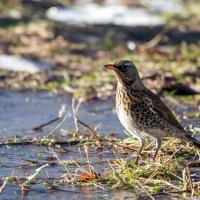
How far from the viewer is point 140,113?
860 centimetres

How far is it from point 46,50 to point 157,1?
879 cm

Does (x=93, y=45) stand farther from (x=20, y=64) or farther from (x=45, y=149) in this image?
(x=45, y=149)

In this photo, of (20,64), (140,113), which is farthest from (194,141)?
(20,64)

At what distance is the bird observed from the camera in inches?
336

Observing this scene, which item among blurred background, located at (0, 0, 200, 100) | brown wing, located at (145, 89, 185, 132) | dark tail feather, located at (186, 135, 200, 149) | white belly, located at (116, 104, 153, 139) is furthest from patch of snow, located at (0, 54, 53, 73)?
dark tail feather, located at (186, 135, 200, 149)

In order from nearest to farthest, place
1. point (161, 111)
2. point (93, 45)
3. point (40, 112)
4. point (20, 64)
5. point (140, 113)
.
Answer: point (140, 113)
point (161, 111)
point (40, 112)
point (20, 64)
point (93, 45)

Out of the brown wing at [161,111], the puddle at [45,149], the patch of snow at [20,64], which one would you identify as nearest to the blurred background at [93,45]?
the patch of snow at [20,64]

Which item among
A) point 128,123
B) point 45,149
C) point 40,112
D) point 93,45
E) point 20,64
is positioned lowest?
point 45,149

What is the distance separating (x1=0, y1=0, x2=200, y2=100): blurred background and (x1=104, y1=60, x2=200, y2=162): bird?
12.3 ft

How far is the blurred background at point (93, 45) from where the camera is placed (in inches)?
530

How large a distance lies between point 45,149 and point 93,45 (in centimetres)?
781

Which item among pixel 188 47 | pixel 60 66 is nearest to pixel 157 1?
pixel 188 47

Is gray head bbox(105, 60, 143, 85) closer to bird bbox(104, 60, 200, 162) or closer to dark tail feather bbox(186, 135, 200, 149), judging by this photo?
bird bbox(104, 60, 200, 162)

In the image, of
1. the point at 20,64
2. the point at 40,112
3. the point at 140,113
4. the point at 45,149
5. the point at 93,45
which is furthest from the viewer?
the point at 93,45
